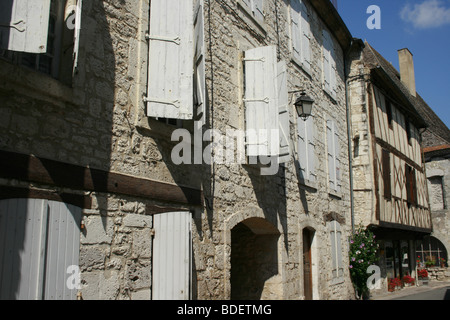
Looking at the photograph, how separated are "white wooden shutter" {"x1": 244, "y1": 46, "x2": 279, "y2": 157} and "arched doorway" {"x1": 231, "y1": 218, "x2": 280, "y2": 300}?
Answer: 1.17 m

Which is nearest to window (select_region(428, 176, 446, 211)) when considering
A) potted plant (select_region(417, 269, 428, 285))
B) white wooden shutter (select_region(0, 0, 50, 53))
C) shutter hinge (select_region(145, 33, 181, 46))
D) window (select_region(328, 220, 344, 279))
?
potted plant (select_region(417, 269, 428, 285))

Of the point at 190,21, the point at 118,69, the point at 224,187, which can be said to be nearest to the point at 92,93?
the point at 118,69

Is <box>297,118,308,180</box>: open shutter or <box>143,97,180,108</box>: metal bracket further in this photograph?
<box>297,118,308,180</box>: open shutter

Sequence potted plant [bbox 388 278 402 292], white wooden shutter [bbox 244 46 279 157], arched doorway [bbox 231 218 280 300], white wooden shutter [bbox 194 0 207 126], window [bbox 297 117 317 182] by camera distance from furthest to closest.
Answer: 1. potted plant [bbox 388 278 402 292]
2. window [bbox 297 117 317 182]
3. arched doorway [bbox 231 218 280 300]
4. white wooden shutter [bbox 244 46 279 157]
5. white wooden shutter [bbox 194 0 207 126]

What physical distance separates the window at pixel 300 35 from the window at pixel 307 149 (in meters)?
1.19

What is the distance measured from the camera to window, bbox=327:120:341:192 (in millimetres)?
9398

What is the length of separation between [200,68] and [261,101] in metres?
1.56

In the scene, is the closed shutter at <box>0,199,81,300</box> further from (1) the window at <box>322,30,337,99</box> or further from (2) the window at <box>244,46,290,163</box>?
(1) the window at <box>322,30,337,99</box>

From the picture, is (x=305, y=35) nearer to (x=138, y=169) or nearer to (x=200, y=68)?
(x=200, y=68)

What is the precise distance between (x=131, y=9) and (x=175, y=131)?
4.39ft

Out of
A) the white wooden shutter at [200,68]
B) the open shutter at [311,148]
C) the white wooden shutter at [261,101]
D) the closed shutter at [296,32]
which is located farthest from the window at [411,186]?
the white wooden shutter at [200,68]

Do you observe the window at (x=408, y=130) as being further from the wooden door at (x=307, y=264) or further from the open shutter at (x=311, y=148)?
the wooden door at (x=307, y=264)

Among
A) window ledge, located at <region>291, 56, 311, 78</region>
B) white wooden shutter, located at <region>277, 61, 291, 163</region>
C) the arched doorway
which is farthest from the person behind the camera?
window ledge, located at <region>291, 56, 311, 78</region>

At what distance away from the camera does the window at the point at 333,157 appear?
9.40m
